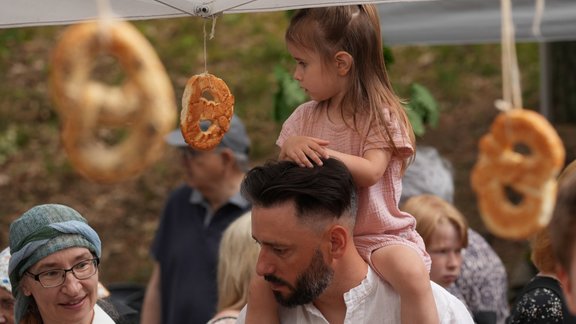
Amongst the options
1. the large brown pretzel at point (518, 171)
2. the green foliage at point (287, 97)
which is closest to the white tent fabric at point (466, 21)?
the green foliage at point (287, 97)

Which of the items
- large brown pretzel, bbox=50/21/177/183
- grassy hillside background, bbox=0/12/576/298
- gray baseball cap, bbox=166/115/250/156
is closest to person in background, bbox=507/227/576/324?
large brown pretzel, bbox=50/21/177/183

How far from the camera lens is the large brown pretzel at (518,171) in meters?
4.62

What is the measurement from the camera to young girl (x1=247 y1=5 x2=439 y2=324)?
322cm

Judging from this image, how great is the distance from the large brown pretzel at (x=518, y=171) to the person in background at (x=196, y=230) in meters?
1.47

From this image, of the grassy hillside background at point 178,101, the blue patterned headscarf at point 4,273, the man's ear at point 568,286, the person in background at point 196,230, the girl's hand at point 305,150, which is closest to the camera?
the man's ear at point 568,286

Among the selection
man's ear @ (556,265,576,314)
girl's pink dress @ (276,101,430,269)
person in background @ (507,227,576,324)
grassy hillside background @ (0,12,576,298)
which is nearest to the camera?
man's ear @ (556,265,576,314)

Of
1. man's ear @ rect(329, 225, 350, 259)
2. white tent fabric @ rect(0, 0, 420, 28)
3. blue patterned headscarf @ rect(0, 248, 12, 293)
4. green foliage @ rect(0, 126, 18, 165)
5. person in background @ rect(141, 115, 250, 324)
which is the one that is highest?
white tent fabric @ rect(0, 0, 420, 28)

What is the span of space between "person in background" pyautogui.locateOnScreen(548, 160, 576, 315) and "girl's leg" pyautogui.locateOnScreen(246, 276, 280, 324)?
1089 millimetres

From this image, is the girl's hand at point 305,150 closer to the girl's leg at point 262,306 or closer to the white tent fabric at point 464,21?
the girl's leg at point 262,306

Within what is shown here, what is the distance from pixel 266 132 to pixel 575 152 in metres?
2.84

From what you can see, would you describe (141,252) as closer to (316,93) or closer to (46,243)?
(46,243)

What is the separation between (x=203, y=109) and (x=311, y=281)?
1.94ft

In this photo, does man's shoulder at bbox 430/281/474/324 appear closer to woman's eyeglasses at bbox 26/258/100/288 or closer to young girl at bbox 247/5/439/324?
young girl at bbox 247/5/439/324

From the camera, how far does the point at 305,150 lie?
10.4 ft
